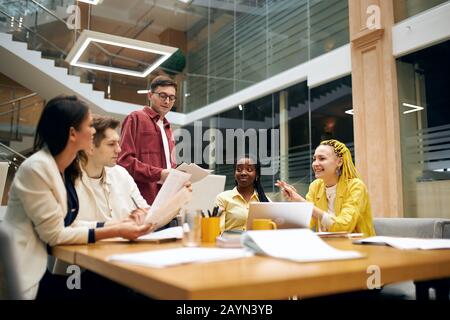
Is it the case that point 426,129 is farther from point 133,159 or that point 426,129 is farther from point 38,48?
point 38,48

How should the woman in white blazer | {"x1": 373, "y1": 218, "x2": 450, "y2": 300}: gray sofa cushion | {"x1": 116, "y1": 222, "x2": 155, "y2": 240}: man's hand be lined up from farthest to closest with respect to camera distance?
{"x1": 373, "y1": 218, "x2": 450, "y2": 300}: gray sofa cushion < {"x1": 116, "y1": 222, "x2": 155, "y2": 240}: man's hand < the woman in white blazer

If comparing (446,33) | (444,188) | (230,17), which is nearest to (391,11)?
(446,33)

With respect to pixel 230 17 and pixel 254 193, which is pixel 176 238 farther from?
pixel 230 17

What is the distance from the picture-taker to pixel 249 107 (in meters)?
7.90

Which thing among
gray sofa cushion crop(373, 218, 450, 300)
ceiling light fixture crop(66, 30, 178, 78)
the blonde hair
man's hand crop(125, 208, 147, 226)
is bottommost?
gray sofa cushion crop(373, 218, 450, 300)

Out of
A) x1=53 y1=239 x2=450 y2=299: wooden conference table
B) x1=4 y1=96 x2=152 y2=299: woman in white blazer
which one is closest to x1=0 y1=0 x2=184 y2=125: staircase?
x1=4 y1=96 x2=152 y2=299: woman in white blazer

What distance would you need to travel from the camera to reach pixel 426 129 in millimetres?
4551

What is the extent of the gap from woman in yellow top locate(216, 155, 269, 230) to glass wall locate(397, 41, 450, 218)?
245cm

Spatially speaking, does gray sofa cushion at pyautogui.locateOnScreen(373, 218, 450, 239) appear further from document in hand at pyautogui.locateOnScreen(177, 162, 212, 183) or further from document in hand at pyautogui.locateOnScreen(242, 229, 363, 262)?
document in hand at pyautogui.locateOnScreen(242, 229, 363, 262)

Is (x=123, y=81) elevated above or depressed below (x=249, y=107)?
above

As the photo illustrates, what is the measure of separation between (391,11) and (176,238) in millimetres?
4532

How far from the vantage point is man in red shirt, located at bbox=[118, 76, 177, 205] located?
2377 mm
